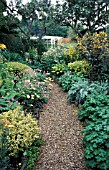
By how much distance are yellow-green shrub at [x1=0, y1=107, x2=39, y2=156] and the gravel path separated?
13.4 inches

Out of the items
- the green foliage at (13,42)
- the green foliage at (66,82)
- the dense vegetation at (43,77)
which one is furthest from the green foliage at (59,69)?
the green foliage at (13,42)

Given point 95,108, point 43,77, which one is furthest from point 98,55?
point 95,108

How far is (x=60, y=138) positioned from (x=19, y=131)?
2.90 ft

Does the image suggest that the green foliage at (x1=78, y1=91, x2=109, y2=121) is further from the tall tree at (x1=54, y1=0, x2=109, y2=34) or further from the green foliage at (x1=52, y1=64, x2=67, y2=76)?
the tall tree at (x1=54, y1=0, x2=109, y2=34)

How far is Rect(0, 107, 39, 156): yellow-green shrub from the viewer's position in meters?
2.46

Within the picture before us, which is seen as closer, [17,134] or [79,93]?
[17,134]

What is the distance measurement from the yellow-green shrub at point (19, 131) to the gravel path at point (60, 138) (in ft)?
1.11

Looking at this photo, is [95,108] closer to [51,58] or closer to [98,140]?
[98,140]

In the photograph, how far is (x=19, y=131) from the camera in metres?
2.58

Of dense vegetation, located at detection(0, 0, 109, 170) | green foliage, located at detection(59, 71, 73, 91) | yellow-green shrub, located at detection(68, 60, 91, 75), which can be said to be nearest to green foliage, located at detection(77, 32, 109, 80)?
dense vegetation, located at detection(0, 0, 109, 170)

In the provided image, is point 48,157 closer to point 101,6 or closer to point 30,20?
point 30,20

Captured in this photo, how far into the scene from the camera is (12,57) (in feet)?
22.6

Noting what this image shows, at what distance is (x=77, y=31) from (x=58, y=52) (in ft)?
16.9

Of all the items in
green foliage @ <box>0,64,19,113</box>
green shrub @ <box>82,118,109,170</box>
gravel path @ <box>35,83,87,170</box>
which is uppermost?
green foliage @ <box>0,64,19,113</box>
